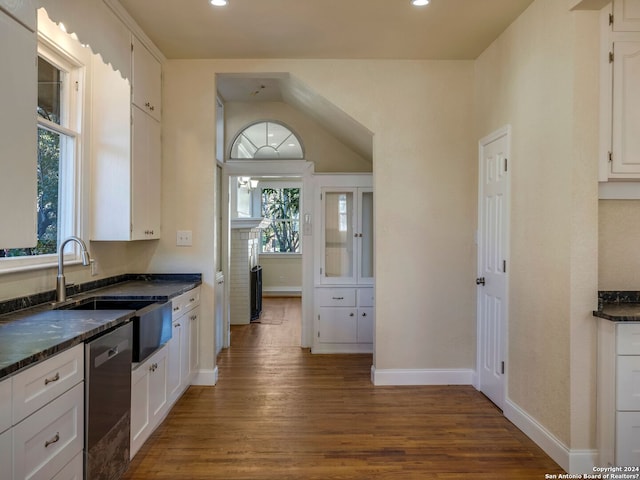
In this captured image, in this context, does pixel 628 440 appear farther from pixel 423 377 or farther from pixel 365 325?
pixel 365 325

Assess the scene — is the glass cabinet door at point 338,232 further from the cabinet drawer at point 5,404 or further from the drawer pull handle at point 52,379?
the cabinet drawer at point 5,404

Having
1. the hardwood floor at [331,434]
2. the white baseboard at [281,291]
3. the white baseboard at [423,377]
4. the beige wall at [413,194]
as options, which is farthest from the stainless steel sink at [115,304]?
the white baseboard at [281,291]

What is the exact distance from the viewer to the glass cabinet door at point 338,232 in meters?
4.84

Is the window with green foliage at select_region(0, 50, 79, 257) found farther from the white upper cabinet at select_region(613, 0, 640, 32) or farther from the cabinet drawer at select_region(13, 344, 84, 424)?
the white upper cabinet at select_region(613, 0, 640, 32)

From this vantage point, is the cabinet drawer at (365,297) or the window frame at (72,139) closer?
the window frame at (72,139)

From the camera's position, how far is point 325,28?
3.12 m

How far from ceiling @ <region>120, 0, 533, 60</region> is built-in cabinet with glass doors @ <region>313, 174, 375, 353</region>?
1.55 metres

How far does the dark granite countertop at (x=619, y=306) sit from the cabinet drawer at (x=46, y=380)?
245cm

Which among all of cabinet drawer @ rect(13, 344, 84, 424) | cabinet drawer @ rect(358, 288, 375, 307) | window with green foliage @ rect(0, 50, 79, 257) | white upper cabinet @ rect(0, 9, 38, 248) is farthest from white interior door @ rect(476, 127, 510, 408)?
window with green foliage @ rect(0, 50, 79, 257)

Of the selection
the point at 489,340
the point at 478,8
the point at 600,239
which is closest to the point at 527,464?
the point at 489,340

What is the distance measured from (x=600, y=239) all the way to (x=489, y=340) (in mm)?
1201

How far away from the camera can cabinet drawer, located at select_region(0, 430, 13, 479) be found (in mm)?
1300

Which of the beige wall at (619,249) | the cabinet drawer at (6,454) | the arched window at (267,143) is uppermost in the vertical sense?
the arched window at (267,143)

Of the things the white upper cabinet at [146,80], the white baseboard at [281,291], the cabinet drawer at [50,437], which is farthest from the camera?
the white baseboard at [281,291]
